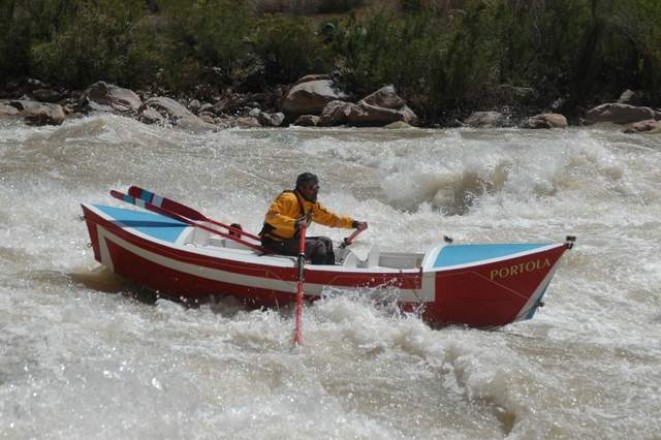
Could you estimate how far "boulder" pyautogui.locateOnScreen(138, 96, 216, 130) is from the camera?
16438 millimetres

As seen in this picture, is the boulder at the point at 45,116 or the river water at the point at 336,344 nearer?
the river water at the point at 336,344

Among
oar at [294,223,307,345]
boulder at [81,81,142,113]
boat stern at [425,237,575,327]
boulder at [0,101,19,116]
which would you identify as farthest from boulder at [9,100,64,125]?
boat stern at [425,237,575,327]

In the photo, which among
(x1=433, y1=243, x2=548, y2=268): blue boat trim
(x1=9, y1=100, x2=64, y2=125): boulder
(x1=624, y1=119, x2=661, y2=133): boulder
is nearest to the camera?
(x1=433, y1=243, x2=548, y2=268): blue boat trim

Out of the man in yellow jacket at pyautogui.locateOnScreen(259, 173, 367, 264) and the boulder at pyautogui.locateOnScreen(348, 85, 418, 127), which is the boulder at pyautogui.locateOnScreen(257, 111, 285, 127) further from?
the man in yellow jacket at pyautogui.locateOnScreen(259, 173, 367, 264)

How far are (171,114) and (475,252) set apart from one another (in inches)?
482

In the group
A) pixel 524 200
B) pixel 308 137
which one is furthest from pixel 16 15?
pixel 524 200

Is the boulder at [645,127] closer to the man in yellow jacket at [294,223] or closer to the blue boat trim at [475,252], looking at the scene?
the blue boat trim at [475,252]

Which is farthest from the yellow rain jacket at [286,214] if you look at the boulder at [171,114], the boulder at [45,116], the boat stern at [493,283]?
the boulder at [171,114]

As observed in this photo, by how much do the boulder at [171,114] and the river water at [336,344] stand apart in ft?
21.1

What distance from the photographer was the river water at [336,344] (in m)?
4.02

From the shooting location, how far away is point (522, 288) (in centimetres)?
537

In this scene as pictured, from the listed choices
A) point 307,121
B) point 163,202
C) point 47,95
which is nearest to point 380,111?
point 307,121

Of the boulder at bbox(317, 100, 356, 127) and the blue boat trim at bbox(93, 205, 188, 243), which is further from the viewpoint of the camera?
the boulder at bbox(317, 100, 356, 127)

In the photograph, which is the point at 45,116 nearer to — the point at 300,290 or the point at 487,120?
the point at 487,120
